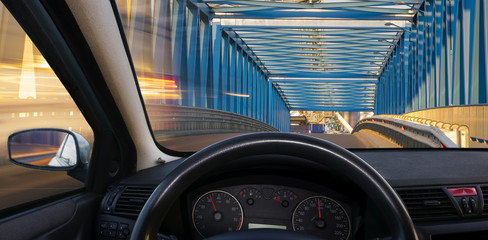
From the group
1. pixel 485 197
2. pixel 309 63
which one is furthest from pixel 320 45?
pixel 485 197

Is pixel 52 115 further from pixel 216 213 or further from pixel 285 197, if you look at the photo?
pixel 285 197

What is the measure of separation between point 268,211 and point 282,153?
72 cm

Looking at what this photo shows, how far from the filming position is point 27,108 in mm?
2898

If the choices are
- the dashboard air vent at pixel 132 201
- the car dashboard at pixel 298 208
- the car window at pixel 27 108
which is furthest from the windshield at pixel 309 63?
the car dashboard at pixel 298 208

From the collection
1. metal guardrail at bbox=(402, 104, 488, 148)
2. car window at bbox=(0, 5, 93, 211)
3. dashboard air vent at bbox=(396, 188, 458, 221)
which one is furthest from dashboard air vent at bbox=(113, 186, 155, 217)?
metal guardrail at bbox=(402, 104, 488, 148)

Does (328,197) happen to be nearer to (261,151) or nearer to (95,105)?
(261,151)

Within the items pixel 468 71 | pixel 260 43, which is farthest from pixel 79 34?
pixel 260 43

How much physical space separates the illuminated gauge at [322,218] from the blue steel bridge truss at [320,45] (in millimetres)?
1572

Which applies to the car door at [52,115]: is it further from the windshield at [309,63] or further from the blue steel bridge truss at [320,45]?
the blue steel bridge truss at [320,45]

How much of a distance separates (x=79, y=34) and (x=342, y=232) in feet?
5.68

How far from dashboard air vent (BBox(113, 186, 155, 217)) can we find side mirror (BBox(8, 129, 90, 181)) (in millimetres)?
372

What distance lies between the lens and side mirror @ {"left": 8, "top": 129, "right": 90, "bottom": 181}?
9.09 feet

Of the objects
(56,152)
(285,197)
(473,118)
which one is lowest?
(285,197)

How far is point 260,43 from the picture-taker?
31641 millimetres
